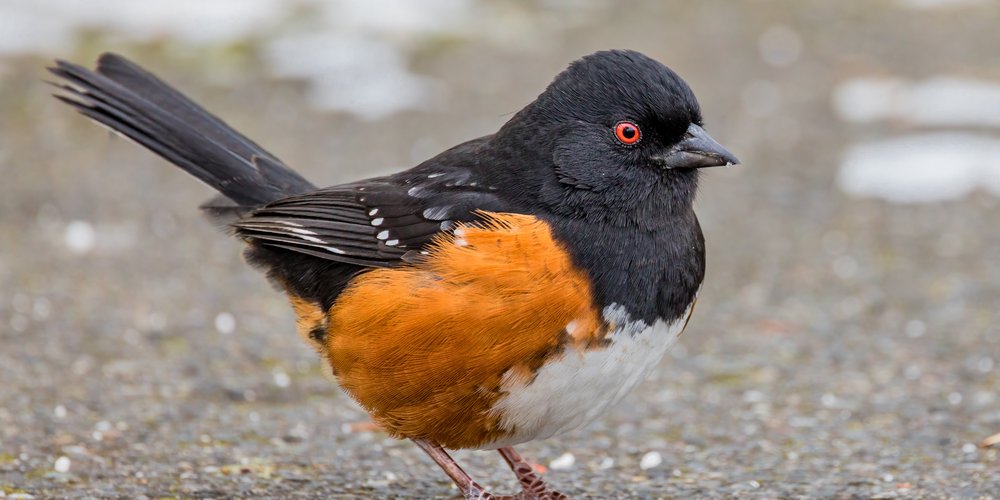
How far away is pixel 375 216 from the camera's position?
390 cm

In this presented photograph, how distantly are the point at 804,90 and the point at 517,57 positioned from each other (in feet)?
5.90

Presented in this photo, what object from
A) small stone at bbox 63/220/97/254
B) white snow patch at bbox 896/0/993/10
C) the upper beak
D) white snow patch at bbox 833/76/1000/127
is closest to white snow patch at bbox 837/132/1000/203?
white snow patch at bbox 833/76/1000/127

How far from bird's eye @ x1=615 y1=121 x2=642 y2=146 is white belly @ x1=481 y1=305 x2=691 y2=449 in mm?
537

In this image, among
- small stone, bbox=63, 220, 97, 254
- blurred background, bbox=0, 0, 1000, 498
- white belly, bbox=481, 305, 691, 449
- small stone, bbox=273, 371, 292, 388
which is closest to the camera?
white belly, bbox=481, 305, 691, 449

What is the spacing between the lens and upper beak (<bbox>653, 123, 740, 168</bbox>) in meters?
3.67

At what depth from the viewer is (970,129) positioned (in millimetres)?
7195

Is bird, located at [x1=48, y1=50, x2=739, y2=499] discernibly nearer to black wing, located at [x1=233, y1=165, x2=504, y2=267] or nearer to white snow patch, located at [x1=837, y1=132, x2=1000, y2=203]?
black wing, located at [x1=233, y1=165, x2=504, y2=267]

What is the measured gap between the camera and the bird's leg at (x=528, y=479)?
12.7ft

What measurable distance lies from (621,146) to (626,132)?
4 centimetres

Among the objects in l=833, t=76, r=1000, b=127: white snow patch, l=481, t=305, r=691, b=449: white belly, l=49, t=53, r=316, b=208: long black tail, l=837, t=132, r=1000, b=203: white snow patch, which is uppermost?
l=833, t=76, r=1000, b=127: white snow patch

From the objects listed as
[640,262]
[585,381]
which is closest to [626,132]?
[640,262]

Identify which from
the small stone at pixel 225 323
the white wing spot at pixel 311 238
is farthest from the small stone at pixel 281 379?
the white wing spot at pixel 311 238

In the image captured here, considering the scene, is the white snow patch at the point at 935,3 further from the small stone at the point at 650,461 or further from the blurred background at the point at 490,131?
the small stone at the point at 650,461

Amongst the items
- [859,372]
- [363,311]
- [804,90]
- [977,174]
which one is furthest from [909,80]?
[363,311]
